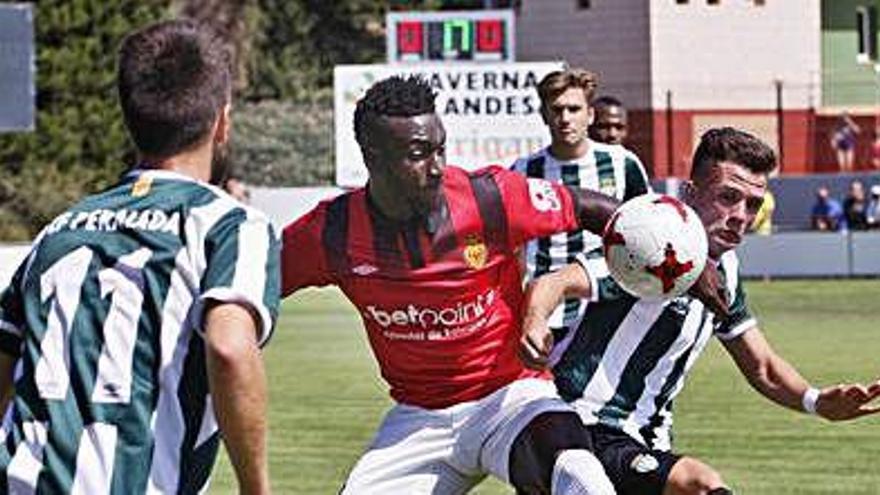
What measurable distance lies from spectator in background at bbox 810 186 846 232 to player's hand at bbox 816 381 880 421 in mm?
31985

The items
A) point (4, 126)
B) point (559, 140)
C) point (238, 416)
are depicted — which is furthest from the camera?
point (4, 126)

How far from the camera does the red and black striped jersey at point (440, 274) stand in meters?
8.41

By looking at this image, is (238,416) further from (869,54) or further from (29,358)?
(869,54)

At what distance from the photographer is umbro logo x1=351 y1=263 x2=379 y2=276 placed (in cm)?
845

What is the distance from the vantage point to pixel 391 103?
8.60m

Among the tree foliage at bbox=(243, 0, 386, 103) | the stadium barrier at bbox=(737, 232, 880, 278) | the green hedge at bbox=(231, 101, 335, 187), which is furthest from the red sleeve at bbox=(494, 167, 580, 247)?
the tree foliage at bbox=(243, 0, 386, 103)

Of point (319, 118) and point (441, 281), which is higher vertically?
point (441, 281)

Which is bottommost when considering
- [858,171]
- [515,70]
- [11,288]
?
[858,171]

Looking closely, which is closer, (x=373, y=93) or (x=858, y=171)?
(x=373, y=93)

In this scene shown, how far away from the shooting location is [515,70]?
36625 millimetres

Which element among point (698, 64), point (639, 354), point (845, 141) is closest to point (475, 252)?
point (639, 354)

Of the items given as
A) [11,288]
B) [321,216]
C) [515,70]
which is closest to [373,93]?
[321,216]

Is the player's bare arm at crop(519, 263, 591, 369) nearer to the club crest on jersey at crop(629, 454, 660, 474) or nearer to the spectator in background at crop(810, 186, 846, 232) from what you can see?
the club crest on jersey at crop(629, 454, 660, 474)

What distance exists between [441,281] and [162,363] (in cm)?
293
